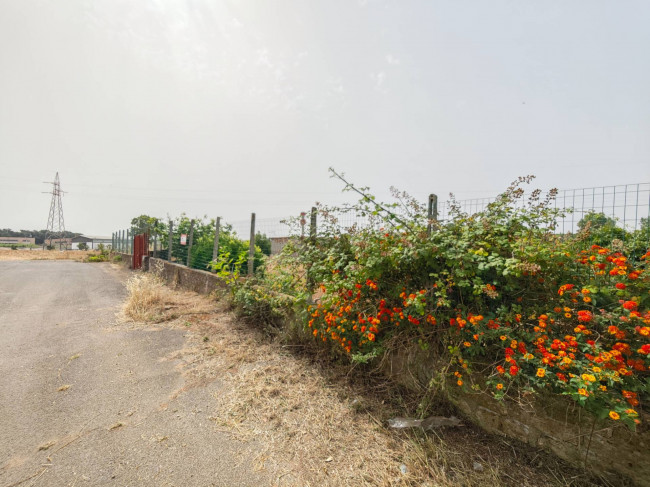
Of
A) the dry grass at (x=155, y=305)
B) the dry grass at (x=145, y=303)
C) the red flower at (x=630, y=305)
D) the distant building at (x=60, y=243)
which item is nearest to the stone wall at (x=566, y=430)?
the red flower at (x=630, y=305)

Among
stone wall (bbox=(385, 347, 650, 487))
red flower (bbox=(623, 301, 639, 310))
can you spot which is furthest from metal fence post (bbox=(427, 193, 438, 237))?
red flower (bbox=(623, 301, 639, 310))

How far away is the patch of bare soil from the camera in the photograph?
1.78 metres

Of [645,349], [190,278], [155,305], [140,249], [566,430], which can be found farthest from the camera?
[140,249]

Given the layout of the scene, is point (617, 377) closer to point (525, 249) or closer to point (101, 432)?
point (525, 249)

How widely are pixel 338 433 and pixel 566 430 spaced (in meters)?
1.44

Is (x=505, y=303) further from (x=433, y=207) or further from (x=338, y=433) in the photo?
(x=338, y=433)

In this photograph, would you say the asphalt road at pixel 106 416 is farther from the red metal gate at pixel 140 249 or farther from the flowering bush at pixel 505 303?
the red metal gate at pixel 140 249

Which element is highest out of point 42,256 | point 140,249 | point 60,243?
point 140,249

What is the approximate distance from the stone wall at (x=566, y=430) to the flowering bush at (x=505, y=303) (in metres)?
0.11

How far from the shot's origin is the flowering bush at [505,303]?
5.32 ft

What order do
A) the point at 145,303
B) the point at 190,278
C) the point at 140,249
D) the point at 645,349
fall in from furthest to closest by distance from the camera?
the point at 140,249
the point at 190,278
the point at 145,303
the point at 645,349

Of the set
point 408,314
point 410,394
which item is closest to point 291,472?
point 410,394

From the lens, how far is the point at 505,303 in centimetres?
220

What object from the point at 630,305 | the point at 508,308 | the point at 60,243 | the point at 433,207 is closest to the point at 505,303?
the point at 508,308
